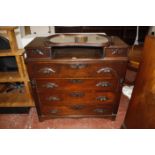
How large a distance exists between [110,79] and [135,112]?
387 mm

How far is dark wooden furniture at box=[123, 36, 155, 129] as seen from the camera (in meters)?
0.94

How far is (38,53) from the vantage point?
123cm

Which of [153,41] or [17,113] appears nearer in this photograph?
[153,41]

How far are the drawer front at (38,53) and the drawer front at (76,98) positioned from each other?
43 cm

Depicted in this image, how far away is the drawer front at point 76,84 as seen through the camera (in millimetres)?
1378

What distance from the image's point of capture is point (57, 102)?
154 cm

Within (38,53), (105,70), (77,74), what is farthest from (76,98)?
(38,53)

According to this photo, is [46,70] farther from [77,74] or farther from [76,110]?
[76,110]

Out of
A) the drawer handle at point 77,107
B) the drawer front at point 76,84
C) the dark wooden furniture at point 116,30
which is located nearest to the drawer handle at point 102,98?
the drawer front at point 76,84

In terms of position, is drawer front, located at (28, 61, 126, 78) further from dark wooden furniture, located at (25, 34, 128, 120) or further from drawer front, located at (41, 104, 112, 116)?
drawer front, located at (41, 104, 112, 116)

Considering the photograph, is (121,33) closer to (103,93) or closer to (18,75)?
(103,93)

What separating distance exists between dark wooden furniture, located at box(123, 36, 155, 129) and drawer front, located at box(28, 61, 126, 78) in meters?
0.24

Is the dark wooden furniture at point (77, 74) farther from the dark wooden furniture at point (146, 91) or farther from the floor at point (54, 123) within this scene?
the dark wooden furniture at point (146, 91)

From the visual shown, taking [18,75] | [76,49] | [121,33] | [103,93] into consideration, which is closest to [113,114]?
[103,93]
